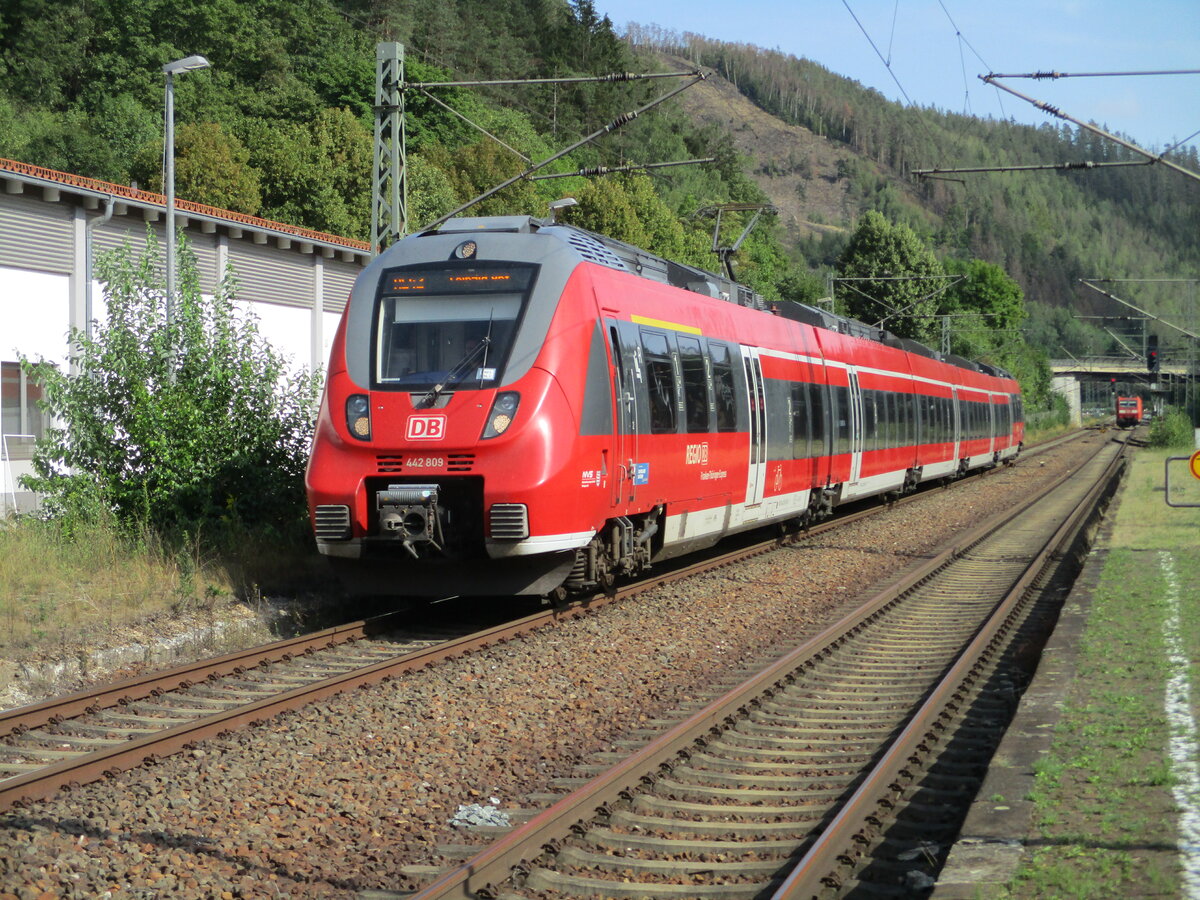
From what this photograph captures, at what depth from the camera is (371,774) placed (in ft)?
21.9

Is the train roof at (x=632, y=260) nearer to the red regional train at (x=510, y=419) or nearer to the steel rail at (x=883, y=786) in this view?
the red regional train at (x=510, y=419)

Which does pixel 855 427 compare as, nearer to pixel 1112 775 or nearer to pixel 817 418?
pixel 817 418

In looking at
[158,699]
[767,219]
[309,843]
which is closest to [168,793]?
[309,843]

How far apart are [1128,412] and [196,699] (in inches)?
4030

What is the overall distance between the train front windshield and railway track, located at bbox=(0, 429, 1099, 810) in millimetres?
2180

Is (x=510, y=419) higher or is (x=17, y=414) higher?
(x=17, y=414)

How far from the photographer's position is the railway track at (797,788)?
523cm

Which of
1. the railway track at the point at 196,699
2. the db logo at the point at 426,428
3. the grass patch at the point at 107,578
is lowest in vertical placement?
the railway track at the point at 196,699

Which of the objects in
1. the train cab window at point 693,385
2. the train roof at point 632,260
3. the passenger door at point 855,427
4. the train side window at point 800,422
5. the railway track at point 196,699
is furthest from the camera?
the passenger door at point 855,427

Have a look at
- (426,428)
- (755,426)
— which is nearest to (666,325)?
(755,426)

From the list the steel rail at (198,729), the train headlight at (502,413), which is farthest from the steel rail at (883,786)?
the train headlight at (502,413)

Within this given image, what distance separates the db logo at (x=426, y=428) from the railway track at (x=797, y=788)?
3384mm

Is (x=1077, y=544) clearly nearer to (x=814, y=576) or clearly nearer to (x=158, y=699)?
(x=814, y=576)

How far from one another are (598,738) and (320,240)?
26.4m
